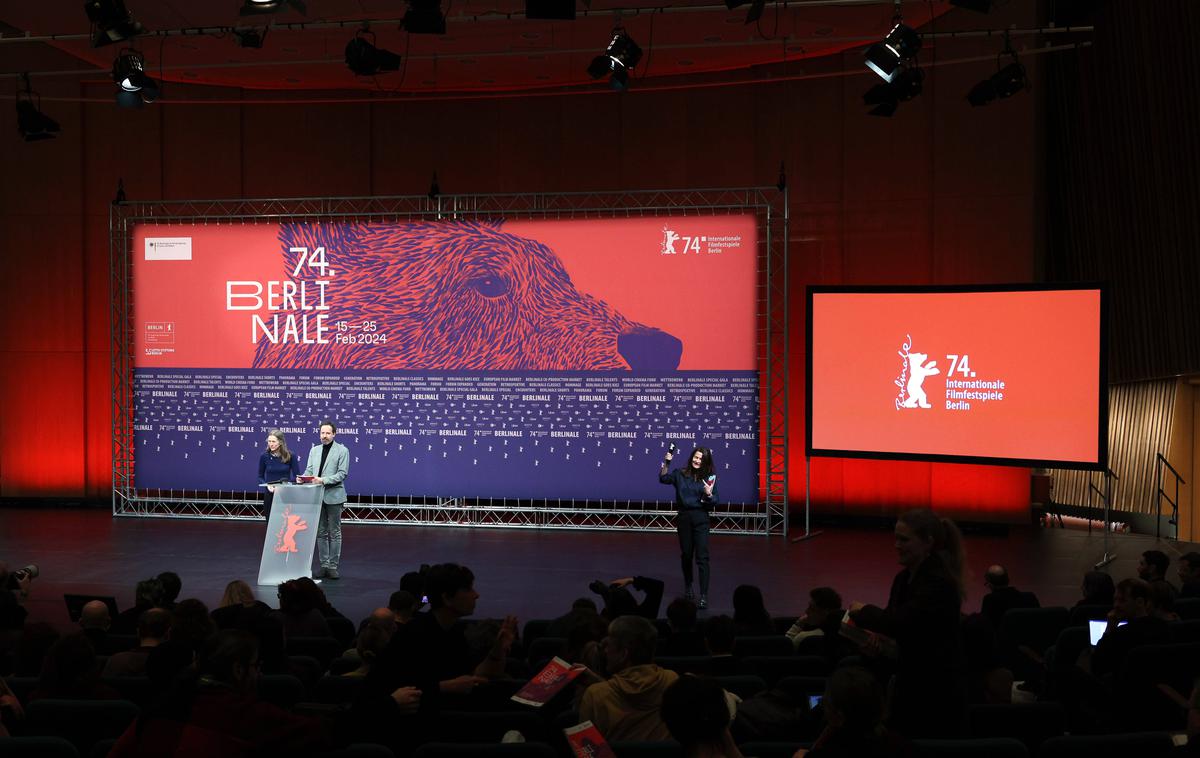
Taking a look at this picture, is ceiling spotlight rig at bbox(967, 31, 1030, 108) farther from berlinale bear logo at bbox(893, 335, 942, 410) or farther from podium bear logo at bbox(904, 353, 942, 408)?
podium bear logo at bbox(904, 353, 942, 408)

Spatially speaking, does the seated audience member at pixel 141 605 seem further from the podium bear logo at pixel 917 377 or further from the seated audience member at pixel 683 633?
the podium bear logo at pixel 917 377

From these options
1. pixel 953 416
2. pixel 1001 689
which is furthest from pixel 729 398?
pixel 1001 689

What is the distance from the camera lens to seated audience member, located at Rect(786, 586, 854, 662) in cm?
496

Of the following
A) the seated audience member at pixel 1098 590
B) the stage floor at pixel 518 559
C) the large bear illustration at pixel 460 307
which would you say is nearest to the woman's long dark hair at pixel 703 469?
the stage floor at pixel 518 559

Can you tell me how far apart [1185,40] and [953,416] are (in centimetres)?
454

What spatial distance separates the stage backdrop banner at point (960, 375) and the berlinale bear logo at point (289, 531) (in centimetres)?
531

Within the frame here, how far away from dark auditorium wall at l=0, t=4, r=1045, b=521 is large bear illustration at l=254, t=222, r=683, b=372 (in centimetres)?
126

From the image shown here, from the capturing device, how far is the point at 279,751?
2557mm

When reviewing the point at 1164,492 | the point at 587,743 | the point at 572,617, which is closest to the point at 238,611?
the point at 572,617

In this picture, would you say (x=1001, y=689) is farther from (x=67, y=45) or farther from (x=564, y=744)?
(x=67, y=45)

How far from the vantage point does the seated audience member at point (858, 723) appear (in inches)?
96.7

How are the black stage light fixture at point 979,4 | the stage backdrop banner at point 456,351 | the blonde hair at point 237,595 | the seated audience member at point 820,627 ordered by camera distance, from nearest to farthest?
the seated audience member at point 820,627
the blonde hair at point 237,595
the black stage light fixture at point 979,4
the stage backdrop banner at point 456,351

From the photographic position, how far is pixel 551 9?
8367 millimetres

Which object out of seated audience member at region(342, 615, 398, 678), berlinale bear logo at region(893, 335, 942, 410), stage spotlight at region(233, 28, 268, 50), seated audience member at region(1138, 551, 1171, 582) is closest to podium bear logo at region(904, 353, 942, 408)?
berlinale bear logo at region(893, 335, 942, 410)
